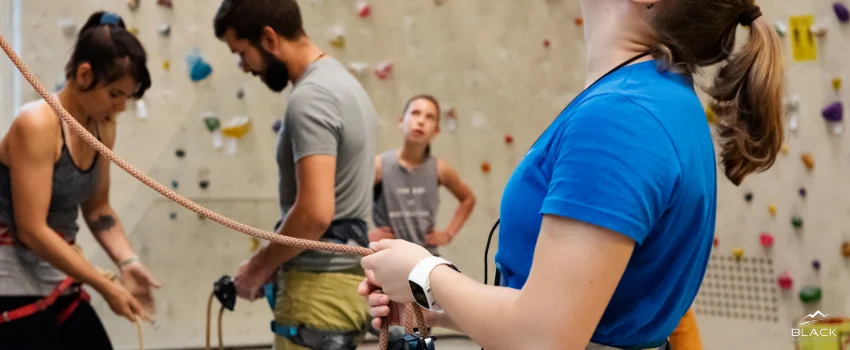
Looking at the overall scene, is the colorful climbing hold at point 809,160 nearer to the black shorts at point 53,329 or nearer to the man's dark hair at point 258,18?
the man's dark hair at point 258,18

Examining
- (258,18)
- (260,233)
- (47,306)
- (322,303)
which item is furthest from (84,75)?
(260,233)

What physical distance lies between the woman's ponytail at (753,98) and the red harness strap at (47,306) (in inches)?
63.2

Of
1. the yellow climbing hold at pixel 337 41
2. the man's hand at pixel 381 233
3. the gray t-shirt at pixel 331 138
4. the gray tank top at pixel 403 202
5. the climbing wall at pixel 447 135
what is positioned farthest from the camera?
the yellow climbing hold at pixel 337 41

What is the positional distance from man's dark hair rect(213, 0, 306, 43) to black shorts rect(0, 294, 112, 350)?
796 millimetres

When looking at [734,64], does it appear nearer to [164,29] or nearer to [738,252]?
[738,252]

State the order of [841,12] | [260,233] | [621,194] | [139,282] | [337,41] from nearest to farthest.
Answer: [621,194] → [260,233] → [139,282] → [841,12] → [337,41]

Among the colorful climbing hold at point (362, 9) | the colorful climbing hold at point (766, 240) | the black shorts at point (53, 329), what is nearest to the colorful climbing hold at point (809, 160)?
the colorful climbing hold at point (766, 240)

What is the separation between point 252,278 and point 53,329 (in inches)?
20.0

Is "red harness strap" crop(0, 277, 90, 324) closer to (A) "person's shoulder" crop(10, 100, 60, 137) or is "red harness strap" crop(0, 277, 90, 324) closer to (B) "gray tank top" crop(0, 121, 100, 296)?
(B) "gray tank top" crop(0, 121, 100, 296)

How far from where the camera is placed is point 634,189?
2.35 ft

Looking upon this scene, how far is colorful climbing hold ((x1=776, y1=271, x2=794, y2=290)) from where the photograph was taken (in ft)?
10.9

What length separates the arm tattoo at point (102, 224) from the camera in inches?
85.5

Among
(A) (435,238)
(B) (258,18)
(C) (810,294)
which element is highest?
(B) (258,18)

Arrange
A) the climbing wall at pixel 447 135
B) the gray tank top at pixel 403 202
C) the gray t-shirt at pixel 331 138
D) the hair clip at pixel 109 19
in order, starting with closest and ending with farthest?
the gray t-shirt at pixel 331 138, the hair clip at pixel 109 19, the climbing wall at pixel 447 135, the gray tank top at pixel 403 202
